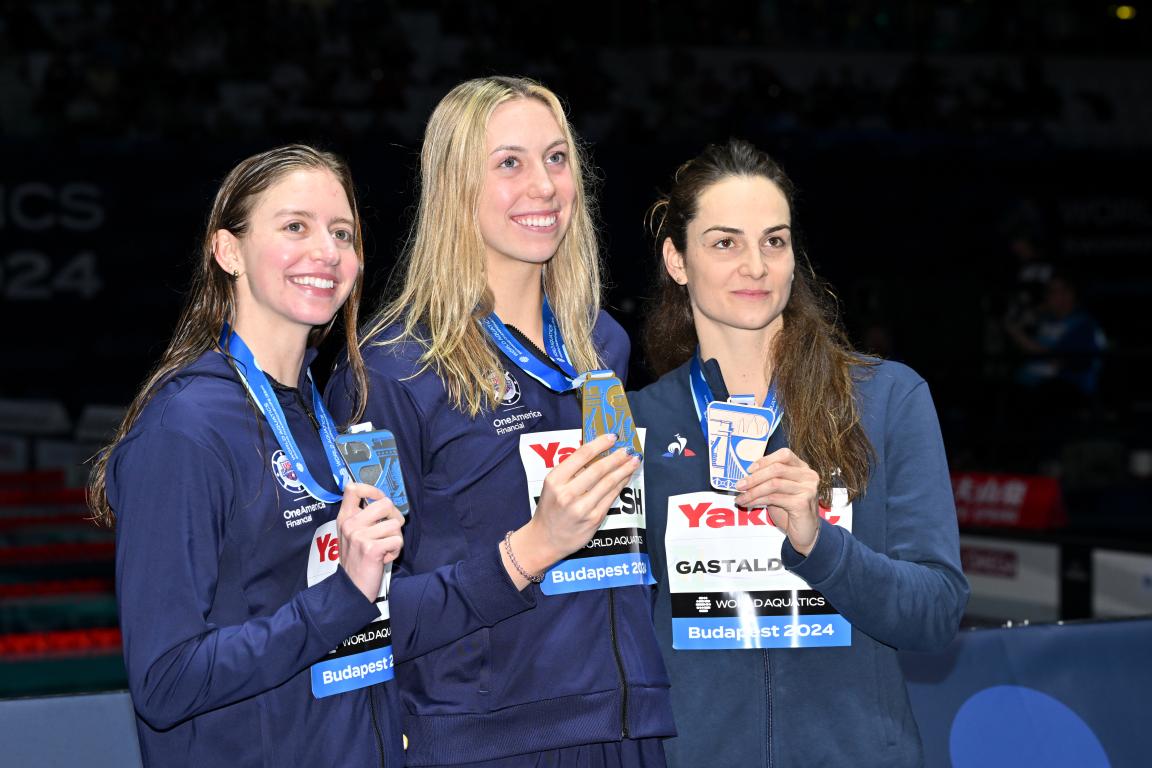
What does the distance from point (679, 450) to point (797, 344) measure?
32 centimetres

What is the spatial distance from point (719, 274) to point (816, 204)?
1113cm

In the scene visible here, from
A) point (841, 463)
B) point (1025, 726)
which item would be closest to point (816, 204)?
point (1025, 726)

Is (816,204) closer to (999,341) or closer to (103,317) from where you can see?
(999,341)

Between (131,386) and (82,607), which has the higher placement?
(131,386)

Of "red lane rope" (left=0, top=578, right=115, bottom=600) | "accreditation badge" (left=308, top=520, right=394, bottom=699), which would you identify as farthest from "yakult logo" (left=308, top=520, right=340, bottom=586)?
"red lane rope" (left=0, top=578, right=115, bottom=600)

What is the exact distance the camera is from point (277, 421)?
229 cm

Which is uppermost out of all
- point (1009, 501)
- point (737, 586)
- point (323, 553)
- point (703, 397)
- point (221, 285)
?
point (221, 285)

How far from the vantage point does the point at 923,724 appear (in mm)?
3447

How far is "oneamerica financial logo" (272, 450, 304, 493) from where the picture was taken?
2.25m

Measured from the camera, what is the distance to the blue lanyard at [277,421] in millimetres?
2277

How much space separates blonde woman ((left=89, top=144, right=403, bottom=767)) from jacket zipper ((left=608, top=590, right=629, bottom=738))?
40cm

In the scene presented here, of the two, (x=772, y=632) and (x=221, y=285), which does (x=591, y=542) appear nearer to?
(x=772, y=632)

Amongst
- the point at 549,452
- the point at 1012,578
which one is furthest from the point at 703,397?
the point at 1012,578

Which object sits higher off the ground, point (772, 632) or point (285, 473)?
point (285, 473)
